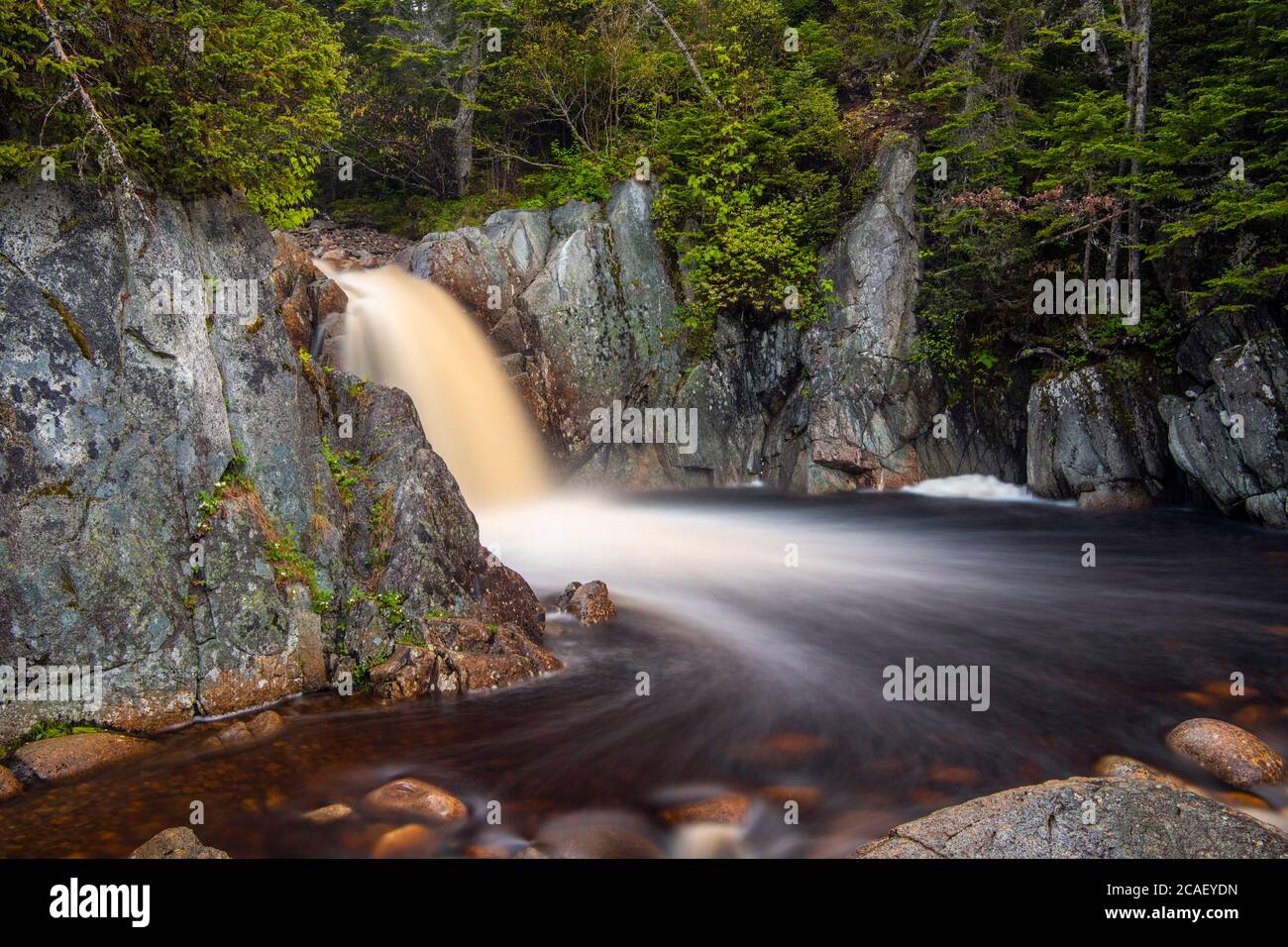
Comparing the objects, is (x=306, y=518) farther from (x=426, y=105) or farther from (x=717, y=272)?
(x=426, y=105)

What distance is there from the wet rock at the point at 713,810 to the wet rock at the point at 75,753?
12.9 ft

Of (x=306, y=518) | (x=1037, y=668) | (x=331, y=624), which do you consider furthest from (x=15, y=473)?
(x=1037, y=668)

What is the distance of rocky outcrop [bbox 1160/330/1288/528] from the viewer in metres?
11.1

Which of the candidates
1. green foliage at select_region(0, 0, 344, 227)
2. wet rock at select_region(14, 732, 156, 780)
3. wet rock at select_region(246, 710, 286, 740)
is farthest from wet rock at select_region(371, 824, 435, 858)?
green foliage at select_region(0, 0, 344, 227)

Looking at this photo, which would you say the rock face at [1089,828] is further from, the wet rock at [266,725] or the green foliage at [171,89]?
the green foliage at [171,89]

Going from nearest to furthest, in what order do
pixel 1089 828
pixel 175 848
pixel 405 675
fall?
pixel 1089 828, pixel 175 848, pixel 405 675

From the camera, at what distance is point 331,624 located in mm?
6906

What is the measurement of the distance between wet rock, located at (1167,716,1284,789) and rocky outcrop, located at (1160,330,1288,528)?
759 centimetres

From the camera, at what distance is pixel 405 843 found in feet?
15.3

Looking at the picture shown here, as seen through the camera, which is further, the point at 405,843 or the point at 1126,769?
the point at 1126,769

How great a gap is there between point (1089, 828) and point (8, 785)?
21.4ft

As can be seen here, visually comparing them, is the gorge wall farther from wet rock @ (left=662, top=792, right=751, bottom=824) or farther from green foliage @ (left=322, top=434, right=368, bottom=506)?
wet rock @ (left=662, top=792, right=751, bottom=824)

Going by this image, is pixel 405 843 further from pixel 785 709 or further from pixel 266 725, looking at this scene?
pixel 785 709

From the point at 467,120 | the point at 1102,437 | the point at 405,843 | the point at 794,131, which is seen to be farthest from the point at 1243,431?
the point at 467,120
